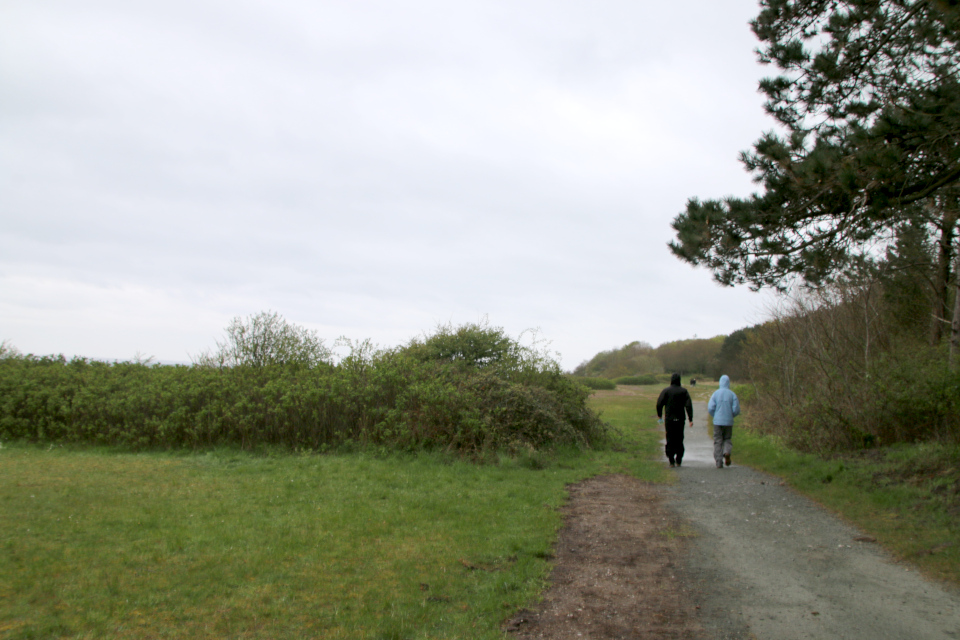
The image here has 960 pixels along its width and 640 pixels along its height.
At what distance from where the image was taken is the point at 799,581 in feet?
18.5

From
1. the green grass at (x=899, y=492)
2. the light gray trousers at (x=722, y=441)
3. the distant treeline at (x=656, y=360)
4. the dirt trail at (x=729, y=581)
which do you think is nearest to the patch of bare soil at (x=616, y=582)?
the dirt trail at (x=729, y=581)

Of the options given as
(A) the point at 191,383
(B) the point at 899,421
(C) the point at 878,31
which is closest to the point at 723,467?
(B) the point at 899,421

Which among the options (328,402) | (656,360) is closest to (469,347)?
(328,402)

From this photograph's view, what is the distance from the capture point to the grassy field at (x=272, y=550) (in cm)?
482

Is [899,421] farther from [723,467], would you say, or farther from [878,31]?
[878,31]

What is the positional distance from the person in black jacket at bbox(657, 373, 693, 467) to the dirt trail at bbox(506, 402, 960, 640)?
442 cm

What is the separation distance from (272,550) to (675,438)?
983cm

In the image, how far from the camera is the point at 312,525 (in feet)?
25.6

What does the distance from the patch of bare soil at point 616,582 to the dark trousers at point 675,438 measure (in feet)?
15.7

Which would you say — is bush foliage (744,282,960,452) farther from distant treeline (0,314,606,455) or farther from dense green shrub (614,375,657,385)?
dense green shrub (614,375,657,385)

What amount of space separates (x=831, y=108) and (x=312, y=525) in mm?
9676

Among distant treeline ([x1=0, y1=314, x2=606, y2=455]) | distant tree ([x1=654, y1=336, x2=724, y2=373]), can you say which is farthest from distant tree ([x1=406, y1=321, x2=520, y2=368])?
distant tree ([x1=654, y1=336, x2=724, y2=373])

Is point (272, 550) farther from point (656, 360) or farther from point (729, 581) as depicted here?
point (656, 360)

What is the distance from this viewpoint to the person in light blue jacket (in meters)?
13.3
